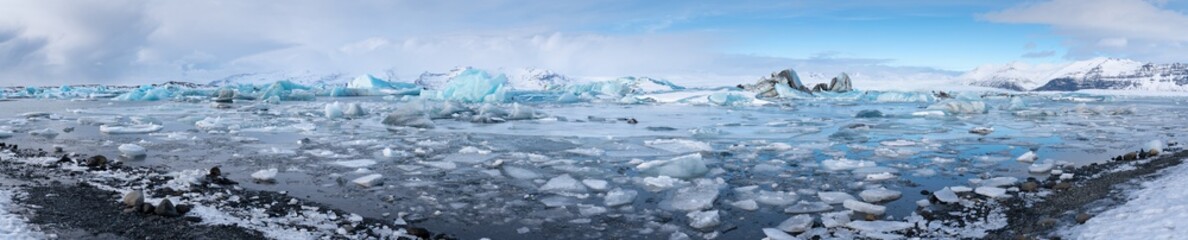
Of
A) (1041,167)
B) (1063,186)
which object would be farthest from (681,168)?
(1041,167)

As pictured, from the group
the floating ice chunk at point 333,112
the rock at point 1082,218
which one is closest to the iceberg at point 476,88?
the floating ice chunk at point 333,112

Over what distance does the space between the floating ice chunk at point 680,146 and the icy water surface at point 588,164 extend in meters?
0.03

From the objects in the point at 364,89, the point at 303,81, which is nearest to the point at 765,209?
the point at 364,89

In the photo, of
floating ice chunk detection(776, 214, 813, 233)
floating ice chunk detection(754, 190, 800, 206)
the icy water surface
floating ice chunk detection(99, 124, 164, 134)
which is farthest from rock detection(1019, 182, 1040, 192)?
floating ice chunk detection(99, 124, 164, 134)

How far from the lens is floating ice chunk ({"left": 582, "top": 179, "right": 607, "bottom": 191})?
19.0ft

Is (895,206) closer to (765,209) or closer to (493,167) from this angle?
(765,209)

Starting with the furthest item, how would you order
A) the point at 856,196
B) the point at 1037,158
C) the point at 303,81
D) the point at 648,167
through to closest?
the point at 303,81 → the point at 1037,158 → the point at 648,167 → the point at 856,196

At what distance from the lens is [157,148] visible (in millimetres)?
8578

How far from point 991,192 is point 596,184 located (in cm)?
296

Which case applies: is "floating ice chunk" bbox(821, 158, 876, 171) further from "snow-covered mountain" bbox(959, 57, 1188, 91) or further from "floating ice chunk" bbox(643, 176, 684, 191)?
"snow-covered mountain" bbox(959, 57, 1188, 91)

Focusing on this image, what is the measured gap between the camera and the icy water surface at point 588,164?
15.6 ft

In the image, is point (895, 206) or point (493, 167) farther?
point (493, 167)

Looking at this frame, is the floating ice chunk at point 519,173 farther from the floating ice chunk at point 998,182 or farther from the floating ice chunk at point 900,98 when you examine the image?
the floating ice chunk at point 900,98

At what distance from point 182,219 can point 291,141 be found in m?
5.80
